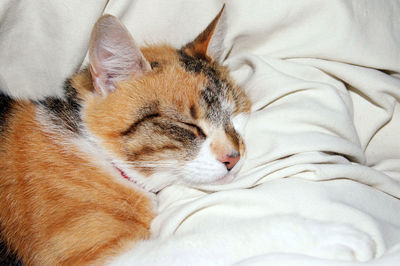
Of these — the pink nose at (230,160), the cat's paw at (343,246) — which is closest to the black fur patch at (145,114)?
the pink nose at (230,160)

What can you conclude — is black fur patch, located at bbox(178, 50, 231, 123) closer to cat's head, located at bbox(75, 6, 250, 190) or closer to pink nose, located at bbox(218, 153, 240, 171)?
cat's head, located at bbox(75, 6, 250, 190)

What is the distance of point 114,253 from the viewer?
1.29 metres

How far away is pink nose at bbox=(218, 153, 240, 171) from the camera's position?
138 cm

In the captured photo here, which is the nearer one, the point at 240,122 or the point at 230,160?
the point at 230,160

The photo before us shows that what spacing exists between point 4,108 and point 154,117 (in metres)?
0.70

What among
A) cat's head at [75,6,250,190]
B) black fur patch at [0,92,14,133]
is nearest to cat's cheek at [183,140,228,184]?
cat's head at [75,6,250,190]

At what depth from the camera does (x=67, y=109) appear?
5.15 ft

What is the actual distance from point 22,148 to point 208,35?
2.95 feet

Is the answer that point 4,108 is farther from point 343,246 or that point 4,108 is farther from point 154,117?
point 343,246

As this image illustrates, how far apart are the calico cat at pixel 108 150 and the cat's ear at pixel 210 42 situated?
4 cm

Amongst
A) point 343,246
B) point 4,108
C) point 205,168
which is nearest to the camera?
point 343,246

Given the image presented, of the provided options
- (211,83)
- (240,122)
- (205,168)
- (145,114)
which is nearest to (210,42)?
(211,83)

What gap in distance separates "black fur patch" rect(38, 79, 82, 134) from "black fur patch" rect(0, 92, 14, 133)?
14 cm

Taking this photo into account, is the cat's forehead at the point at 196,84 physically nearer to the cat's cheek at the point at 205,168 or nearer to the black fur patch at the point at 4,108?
the cat's cheek at the point at 205,168
